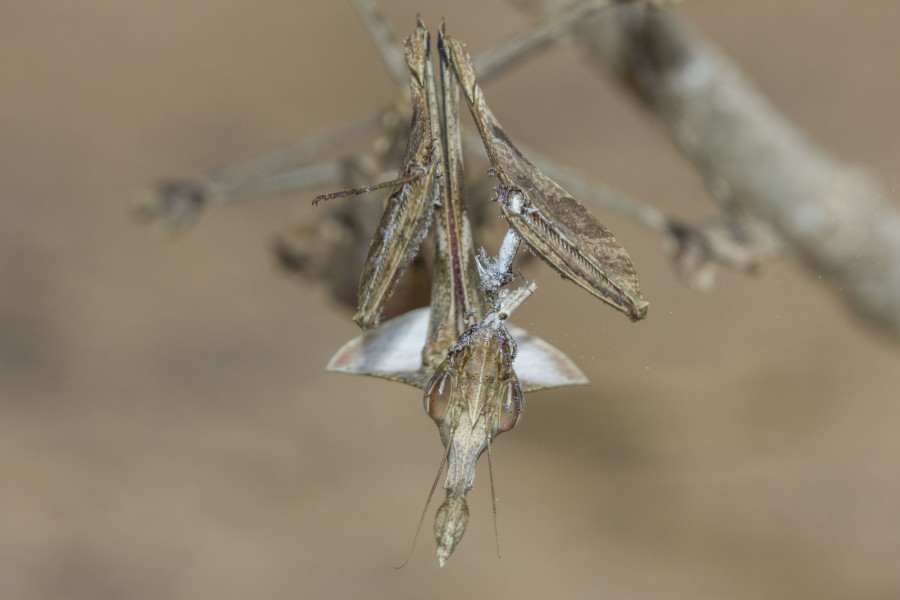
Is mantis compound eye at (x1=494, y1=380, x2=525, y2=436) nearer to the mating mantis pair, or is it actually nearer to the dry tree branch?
the mating mantis pair

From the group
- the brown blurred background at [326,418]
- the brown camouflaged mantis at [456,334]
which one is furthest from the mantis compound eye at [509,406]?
the brown blurred background at [326,418]

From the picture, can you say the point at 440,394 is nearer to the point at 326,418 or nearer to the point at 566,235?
the point at 566,235

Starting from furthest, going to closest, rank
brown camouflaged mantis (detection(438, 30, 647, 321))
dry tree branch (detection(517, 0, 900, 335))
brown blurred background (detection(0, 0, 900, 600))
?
1. brown blurred background (detection(0, 0, 900, 600))
2. dry tree branch (detection(517, 0, 900, 335))
3. brown camouflaged mantis (detection(438, 30, 647, 321))

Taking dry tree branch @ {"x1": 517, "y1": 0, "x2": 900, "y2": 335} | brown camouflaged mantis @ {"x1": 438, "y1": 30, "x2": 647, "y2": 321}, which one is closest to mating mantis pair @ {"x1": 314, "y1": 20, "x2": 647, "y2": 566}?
brown camouflaged mantis @ {"x1": 438, "y1": 30, "x2": 647, "y2": 321}

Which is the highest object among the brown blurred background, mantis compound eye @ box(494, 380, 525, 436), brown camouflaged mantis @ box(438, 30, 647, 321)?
the brown blurred background

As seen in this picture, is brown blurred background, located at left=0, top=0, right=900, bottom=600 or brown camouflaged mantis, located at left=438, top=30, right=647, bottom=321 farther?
brown blurred background, located at left=0, top=0, right=900, bottom=600

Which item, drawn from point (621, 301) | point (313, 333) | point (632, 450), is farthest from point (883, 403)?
point (621, 301)

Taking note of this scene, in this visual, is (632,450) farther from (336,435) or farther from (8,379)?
(8,379)

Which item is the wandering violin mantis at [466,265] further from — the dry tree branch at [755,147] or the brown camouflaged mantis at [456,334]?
the dry tree branch at [755,147]

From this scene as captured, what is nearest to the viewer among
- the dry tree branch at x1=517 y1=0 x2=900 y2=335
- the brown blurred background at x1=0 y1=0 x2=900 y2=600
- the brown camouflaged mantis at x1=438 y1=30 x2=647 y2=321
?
the brown camouflaged mantis at x1=438 y1=30 x2=647 y2=321
